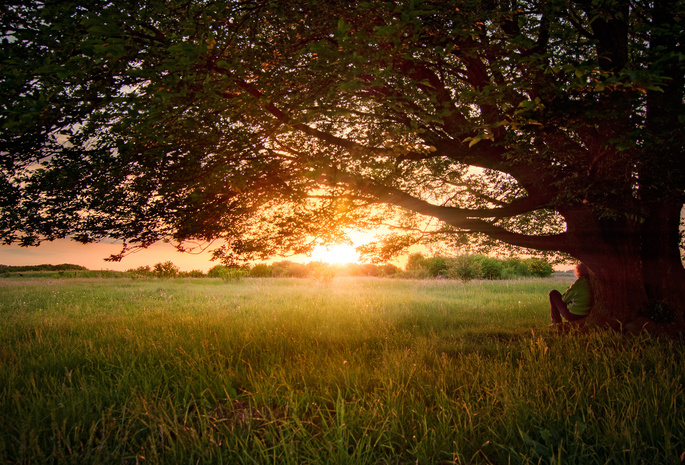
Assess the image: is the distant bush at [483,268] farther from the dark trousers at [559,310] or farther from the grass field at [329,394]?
the grass field at [329,394]

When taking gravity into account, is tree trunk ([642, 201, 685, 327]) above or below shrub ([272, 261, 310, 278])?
above

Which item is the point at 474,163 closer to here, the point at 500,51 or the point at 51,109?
the point at 500,51

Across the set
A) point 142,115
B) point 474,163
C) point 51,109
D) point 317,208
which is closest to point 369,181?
point 317,208

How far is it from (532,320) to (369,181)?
7.46 metres

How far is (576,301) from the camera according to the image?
8406 millimetres

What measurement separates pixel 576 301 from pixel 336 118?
7081 millimetres

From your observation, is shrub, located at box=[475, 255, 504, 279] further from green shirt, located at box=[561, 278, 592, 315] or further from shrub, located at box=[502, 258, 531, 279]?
green shirt, located at box=[561, 278, 592, 315]

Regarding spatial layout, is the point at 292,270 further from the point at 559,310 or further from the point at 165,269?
the point at 559,310

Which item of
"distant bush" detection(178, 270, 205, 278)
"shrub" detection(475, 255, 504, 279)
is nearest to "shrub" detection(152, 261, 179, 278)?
"distant bush" detection(178, 270, 205, 278)

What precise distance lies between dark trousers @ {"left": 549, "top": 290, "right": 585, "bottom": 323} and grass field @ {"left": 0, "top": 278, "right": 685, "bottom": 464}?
83cm

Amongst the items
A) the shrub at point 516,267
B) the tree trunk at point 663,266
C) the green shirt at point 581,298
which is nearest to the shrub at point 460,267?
the shrub at point 516,267

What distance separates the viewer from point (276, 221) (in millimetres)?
8133

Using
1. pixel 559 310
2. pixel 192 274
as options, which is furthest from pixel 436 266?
pixel 559 310

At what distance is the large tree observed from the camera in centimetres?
397
